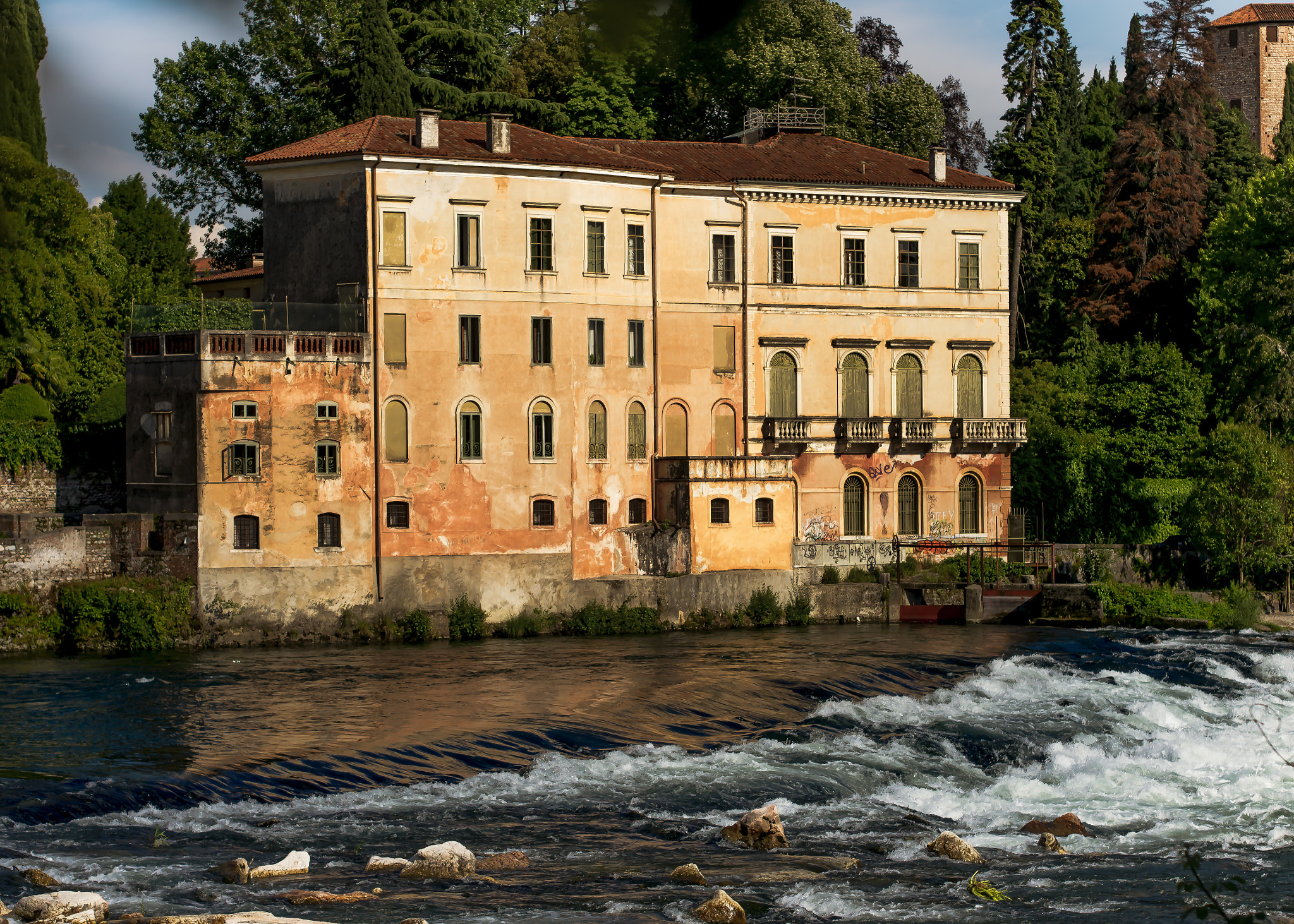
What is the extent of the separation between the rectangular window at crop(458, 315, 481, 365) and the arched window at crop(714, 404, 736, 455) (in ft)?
27.5

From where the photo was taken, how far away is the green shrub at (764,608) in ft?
134

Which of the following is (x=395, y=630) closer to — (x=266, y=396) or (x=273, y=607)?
(x=273, y=607)

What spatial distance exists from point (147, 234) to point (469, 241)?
20585mm

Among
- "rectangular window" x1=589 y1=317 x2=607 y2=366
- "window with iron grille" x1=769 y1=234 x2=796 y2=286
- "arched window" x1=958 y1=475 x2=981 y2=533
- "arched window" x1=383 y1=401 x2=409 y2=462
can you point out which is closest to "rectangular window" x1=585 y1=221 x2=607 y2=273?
"rectangular window" x1=589 y1=317 x2=607 y2=366

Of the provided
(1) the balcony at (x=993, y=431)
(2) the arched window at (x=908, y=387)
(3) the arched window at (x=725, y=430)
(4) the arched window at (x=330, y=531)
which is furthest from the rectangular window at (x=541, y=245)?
(1) the balcony at (x=993, y=431)

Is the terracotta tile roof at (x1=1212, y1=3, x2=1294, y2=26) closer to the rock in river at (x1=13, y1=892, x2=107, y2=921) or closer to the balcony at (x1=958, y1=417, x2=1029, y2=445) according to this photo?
the balcony at (x1=958, y1=417, x2=1029, y2=445)

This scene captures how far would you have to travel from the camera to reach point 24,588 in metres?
34.0

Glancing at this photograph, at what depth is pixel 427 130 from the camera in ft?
132

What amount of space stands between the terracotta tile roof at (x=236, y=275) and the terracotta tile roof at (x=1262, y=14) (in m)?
65.1

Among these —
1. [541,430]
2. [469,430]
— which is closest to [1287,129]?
[541,430]

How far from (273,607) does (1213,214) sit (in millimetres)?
44625

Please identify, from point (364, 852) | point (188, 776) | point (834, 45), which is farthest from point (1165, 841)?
point (834, 45)

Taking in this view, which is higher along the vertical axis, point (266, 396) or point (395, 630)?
point (266, 396)

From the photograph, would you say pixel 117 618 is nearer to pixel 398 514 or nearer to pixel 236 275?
pixel 398 514
